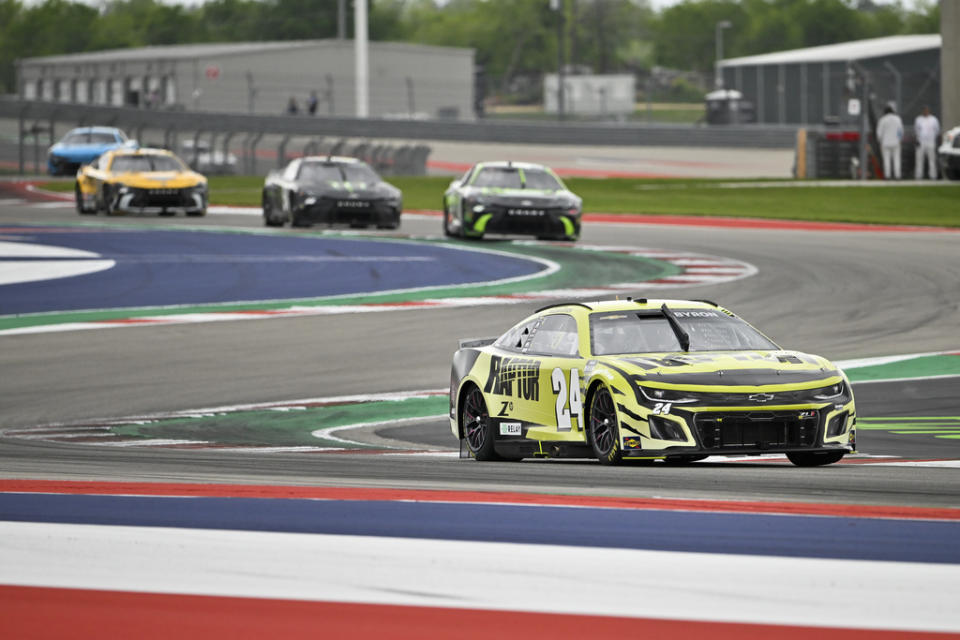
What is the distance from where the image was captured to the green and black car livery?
2867 centimetres

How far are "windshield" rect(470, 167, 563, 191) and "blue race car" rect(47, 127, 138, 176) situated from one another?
949 inches

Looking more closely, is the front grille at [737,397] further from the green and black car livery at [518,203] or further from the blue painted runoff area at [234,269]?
the green and black car livery at [518,203]

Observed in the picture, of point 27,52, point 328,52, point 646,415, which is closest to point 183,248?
point 646,415

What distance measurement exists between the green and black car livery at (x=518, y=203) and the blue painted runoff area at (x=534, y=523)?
20.8m

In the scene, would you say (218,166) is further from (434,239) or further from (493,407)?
(493,407)

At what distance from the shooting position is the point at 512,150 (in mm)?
60812

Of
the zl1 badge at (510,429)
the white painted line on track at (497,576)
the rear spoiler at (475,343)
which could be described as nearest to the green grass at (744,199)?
the rear spoiler at (475,343)

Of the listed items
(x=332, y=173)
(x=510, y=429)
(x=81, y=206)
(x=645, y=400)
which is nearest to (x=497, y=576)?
(x=645, y=400)

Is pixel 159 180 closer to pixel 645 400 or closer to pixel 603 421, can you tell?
pixel 603 421

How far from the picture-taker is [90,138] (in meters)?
51.9

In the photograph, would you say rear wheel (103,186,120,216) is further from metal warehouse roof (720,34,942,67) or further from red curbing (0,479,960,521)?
metal warehouse roof (720,34,942,67)

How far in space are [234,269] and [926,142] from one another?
68.1 feet

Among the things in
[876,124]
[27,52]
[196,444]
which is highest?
[27,52]

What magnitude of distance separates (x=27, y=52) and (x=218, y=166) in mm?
84810
